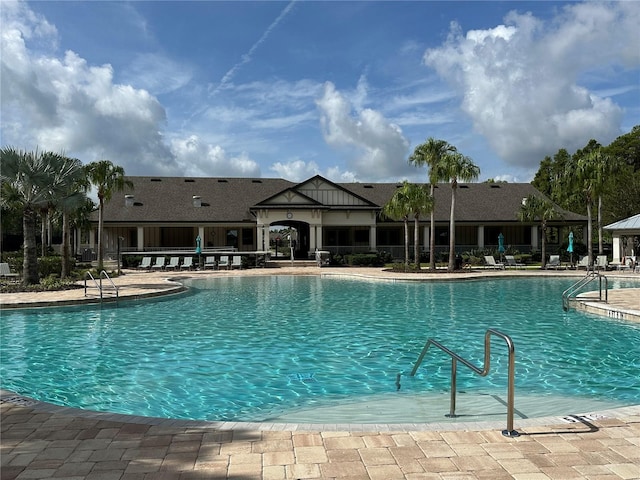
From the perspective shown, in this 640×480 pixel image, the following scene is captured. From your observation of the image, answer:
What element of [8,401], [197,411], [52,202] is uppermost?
[52,202]

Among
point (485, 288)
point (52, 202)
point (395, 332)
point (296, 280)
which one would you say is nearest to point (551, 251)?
point (485, 288)

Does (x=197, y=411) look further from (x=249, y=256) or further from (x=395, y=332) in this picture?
(x=249, y=256)

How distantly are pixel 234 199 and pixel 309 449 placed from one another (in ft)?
124

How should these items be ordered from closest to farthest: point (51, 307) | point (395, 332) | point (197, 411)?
1. point (197, 411)
2. point (395, 332)
3. point (51, 307)

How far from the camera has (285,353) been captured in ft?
33.2

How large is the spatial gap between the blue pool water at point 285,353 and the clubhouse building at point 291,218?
66.4ft

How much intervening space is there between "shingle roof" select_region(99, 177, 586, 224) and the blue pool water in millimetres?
21934

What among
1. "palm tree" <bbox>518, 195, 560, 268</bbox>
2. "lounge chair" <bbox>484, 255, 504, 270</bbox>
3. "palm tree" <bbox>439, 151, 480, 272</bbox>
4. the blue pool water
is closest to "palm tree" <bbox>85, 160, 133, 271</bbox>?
the blue pool water

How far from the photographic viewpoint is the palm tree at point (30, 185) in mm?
19281

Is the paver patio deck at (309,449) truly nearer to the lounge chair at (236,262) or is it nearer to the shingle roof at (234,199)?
the lounge chair at (236,262)

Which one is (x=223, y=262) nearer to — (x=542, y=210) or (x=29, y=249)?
(x=29, y=249)

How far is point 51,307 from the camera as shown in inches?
612

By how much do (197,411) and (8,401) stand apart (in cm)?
228

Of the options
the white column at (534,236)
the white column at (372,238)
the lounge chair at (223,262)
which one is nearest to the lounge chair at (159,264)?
the lounge chair at (223,262)
